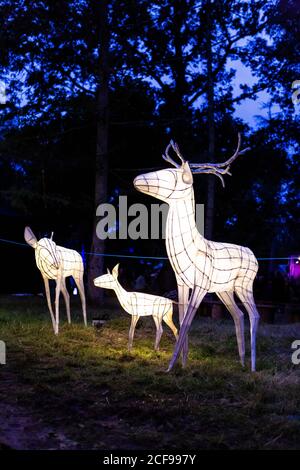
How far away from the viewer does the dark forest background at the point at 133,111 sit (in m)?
14.6

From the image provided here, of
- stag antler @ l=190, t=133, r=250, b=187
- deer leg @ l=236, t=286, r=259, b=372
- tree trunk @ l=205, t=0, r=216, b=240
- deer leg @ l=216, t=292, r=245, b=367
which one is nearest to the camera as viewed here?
stag antler @ l=190, t=133, r=250, b=187

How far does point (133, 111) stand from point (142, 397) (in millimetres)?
12691

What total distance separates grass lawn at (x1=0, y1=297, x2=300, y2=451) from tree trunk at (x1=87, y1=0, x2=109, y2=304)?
6.13 m

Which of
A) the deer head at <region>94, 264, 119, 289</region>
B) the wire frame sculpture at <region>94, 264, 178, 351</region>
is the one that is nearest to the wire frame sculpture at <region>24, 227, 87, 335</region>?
the deer head at <region>94, 264, 119, 289</region>

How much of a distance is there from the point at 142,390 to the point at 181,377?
68cm

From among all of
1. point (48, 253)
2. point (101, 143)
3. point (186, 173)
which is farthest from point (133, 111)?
point (186, 173)

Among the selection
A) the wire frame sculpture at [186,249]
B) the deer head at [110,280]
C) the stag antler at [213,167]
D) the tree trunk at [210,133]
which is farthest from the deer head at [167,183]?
the tree trunk at [210,133]

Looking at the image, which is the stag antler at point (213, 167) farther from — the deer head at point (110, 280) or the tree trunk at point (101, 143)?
the tree trunk at point (101, 143)

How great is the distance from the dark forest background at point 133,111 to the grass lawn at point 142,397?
734 cm

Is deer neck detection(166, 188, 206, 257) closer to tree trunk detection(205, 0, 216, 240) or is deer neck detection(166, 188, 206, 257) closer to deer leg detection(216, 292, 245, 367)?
deer leg detection(216, 292, 245, 367)

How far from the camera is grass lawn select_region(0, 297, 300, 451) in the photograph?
3.90 meters

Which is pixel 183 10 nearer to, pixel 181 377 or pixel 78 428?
pixel 181 377
